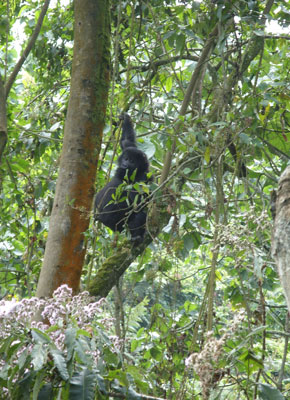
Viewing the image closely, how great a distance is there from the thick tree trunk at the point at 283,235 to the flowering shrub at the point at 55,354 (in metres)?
0.60

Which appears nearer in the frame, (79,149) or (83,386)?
(83,386)

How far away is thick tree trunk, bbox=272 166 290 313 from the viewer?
45.3 inches

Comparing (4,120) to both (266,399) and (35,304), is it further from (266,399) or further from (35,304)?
(266,399)

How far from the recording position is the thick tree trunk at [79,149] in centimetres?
249

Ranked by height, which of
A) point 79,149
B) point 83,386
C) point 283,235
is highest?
point 79,149

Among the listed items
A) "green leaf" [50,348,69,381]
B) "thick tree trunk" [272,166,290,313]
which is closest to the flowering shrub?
"green leaf" [50,348,69,381]

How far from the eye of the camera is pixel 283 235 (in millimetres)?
1200

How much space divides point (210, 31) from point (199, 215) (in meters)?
1.67

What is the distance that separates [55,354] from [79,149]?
1456mm

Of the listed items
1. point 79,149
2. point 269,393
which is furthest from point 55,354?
point 79,149

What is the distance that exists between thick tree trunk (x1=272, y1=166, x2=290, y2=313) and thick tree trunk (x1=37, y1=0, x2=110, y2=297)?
4.46 ft

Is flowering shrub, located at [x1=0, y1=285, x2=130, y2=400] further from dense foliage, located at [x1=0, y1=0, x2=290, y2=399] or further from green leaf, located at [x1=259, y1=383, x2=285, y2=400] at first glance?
green leaf, located at [x1=259, y1=383, x2=285, y2=400]

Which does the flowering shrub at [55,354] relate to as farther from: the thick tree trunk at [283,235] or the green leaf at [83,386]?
the thick tree trunk at [283,235]

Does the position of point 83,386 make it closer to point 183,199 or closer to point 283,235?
point 283,235
